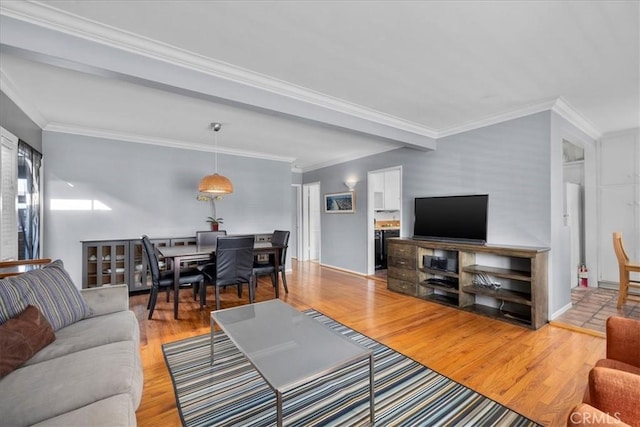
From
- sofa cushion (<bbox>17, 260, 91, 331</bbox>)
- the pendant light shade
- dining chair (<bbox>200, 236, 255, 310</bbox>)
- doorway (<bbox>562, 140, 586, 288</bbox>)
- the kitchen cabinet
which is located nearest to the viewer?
sofa cushion (<bbox>17, 260, 91, 331</bbox>)

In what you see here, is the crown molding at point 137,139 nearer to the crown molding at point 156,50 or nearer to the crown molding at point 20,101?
the crown molding at point 20,101

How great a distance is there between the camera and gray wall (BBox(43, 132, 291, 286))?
4156 mm

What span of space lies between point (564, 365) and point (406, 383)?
1.37 meters

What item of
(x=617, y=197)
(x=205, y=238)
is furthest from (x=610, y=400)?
(x=617, y=197)

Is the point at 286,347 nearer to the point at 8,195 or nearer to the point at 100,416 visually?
the point at 100,416

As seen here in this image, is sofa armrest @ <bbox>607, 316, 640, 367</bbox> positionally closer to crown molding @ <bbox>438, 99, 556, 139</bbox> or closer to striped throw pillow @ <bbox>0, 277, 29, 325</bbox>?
crown molding @ <bbox>438, 99, 556, 139</bbox>

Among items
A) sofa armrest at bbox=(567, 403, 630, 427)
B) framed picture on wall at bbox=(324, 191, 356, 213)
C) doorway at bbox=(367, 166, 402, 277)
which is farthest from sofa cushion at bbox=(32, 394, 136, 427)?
framed picture on wall at bbox=(324, 191, 356, 213)

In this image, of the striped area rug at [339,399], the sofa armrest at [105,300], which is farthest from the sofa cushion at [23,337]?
the striped area rug at [339,399]

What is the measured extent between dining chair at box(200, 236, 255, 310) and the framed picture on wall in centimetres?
283

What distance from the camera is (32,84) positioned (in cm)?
279

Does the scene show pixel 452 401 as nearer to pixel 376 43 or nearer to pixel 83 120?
pixel 376 43

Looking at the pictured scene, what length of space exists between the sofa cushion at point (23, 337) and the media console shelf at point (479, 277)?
3.93 m

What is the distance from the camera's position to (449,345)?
2656 millimetres

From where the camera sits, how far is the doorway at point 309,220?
24.9 ft
